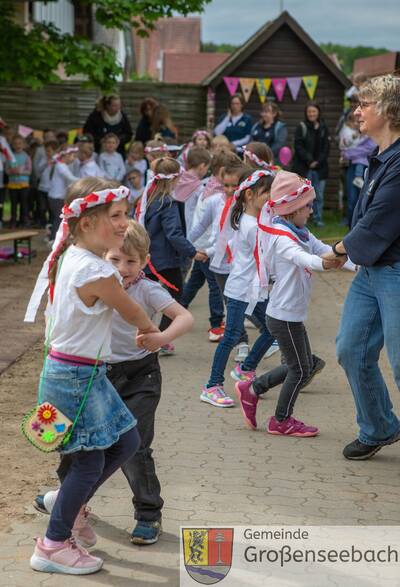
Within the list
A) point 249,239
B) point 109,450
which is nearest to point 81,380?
point 109,450

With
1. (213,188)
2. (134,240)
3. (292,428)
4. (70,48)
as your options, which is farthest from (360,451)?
(70,48)

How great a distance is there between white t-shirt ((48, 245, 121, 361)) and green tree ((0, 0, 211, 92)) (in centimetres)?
1302

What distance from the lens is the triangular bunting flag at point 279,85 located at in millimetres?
22609

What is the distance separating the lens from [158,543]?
189 inches

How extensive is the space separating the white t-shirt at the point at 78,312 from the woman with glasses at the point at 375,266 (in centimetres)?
178

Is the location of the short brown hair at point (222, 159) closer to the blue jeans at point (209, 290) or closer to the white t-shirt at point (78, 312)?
the blue jeans at point (209, 290)

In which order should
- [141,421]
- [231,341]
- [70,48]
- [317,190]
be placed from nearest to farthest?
1. [141,421]
2. [231,341]
3. [70,48]
4. [317,190]

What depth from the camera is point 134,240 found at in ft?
15.5

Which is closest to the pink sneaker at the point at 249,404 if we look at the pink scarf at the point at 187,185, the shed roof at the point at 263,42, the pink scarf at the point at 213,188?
the pink scarf at the point at 213,188

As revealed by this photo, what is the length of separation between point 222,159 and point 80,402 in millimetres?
5166

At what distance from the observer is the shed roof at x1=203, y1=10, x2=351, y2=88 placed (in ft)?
73.5

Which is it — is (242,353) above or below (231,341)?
below

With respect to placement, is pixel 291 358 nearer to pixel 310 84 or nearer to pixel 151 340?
pixel 151 340

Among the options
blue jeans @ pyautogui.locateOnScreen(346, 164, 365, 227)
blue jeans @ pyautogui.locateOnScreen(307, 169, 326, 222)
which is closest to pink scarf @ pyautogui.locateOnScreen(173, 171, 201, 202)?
blue jeans @ pyautogui.locateOnScreen(346, 164, 365, 227)
